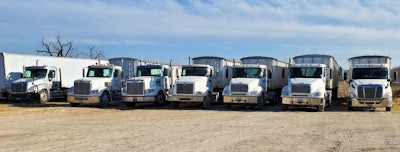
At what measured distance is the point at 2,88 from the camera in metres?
27.1

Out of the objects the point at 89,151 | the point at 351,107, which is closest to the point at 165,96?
the point at 351,107

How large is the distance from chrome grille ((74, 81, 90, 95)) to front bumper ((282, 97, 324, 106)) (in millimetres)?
11127

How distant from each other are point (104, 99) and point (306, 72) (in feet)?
38.4

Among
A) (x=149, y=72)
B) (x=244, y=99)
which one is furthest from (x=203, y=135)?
(x=149, y=72)

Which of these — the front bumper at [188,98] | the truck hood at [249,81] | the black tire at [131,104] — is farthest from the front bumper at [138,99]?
the truck hood at [249,81]

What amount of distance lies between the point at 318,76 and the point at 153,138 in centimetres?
1313

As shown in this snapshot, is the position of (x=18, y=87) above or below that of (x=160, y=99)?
above

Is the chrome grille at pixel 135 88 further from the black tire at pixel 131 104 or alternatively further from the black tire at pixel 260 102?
the black tire at pixel 260 102

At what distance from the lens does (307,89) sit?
20.9 metres

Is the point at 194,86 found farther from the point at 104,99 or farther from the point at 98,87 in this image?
the point at 98,87

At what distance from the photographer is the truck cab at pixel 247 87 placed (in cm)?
2192

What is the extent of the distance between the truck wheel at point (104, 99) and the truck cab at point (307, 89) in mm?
10376

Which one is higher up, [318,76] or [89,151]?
[318,76]

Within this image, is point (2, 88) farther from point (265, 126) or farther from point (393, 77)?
point (393, 77)
